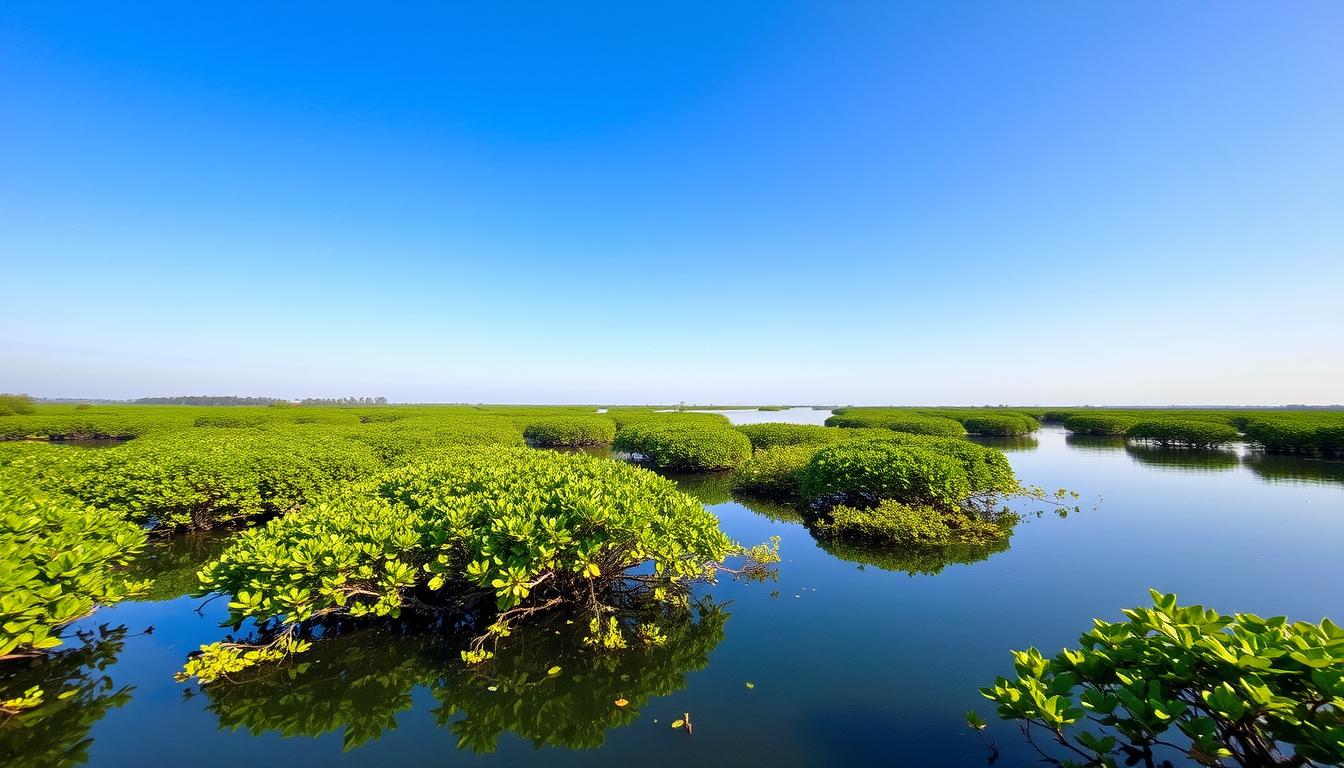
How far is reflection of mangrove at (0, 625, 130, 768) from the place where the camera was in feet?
11.6

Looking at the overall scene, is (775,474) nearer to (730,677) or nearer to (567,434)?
(730,677)

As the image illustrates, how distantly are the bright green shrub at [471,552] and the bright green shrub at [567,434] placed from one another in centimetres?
2372

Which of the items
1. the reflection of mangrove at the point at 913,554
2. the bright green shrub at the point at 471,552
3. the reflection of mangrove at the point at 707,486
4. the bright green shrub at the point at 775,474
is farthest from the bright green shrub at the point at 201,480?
the bright green shrub at the point at 775,474

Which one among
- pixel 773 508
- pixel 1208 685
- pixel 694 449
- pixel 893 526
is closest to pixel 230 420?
pixel 694 449

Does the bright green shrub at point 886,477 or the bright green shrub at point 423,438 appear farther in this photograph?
the bright green shrub at point 423,438

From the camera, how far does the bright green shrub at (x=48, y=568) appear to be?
3523 mm

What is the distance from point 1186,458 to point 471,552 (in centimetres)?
3214

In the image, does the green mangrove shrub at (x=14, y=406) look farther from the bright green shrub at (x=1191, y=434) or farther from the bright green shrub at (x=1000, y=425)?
the bright green shrub at (x=1191, y=434)

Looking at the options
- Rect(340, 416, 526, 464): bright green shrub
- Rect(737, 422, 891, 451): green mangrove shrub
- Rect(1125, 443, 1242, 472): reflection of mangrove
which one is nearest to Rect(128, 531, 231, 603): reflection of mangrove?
Rect(340, 416, 526, 464): bright green shrub

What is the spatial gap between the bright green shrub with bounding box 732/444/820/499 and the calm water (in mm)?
5306

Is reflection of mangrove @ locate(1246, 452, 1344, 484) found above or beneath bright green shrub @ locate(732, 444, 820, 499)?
beneath

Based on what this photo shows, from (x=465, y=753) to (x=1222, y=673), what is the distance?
4.95 m

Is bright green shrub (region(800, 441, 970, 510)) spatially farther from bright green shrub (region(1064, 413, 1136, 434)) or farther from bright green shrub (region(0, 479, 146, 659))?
bright green shrub (region(1064, 413, 1136, 434))

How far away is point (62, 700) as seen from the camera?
4.18 metres
